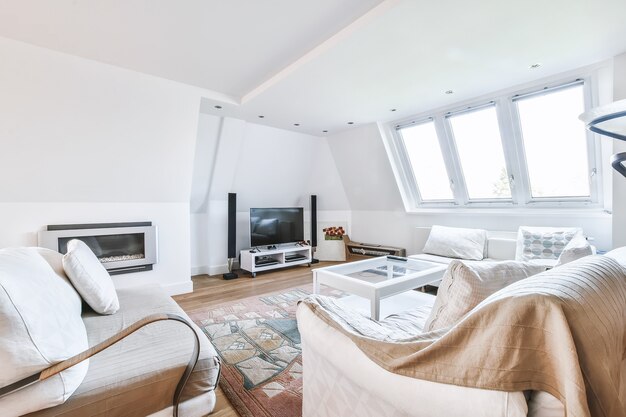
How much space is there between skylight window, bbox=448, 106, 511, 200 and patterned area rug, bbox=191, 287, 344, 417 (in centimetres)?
261

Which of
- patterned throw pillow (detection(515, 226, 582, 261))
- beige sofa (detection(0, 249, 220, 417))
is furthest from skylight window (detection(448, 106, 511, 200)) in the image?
beige sofa (detection(0, 249, 220, 417))

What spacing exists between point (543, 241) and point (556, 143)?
117 cm

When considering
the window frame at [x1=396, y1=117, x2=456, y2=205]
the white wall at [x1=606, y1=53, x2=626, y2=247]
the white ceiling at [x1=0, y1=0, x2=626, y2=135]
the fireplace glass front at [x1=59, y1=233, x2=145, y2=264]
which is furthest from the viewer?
the window frame at [x1=396, y1=117, x2=456, y2=205]

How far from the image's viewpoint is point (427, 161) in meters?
4.58

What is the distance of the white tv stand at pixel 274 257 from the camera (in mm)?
4527

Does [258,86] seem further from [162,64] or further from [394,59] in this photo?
[394,59]

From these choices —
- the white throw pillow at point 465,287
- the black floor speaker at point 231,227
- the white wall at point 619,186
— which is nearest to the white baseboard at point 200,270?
the black floor speaker at point 231,227

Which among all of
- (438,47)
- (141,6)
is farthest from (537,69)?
(141,6)

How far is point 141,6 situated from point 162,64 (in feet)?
2.68

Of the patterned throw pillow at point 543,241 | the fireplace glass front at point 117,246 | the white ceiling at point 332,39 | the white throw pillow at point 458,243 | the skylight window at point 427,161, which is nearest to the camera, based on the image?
the white ceiling at point 332,39

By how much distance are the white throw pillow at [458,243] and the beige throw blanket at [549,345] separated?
302cm

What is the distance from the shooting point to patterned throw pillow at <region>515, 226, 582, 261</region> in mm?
3010

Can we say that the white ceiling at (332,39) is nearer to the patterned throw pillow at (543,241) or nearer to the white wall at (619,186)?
the white wall at (619,186)

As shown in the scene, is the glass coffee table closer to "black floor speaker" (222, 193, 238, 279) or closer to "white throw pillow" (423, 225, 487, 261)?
"white throw pillow" (423, 225, 487, 261)
